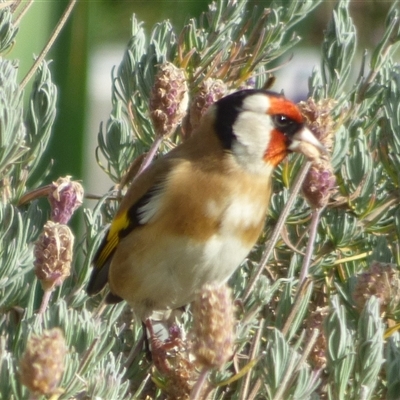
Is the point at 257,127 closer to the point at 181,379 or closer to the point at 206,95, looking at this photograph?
the point at 206,95

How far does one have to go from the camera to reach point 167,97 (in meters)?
1.45

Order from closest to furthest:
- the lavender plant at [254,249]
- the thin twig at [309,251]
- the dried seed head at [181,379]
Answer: the lavender plant at [254,249]
the dried seed head at [181,379]
the thin twig at [309,251]

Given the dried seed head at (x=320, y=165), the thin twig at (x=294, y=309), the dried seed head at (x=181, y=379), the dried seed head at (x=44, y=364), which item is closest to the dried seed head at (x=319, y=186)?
the dried seed head at (x=320, y=165)

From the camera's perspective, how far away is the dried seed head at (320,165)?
1.37 meters

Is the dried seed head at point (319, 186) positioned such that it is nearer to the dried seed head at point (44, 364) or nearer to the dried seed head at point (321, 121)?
the dried seed head at point (321, 121)

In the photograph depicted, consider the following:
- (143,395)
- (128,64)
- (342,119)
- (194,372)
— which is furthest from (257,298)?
(128,64)

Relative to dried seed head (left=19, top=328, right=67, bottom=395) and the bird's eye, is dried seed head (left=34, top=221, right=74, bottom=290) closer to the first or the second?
dried seed head (left=19, top=328, right=67, bottom=395)

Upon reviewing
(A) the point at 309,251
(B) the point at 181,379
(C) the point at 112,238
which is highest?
(A) the point at 309,251

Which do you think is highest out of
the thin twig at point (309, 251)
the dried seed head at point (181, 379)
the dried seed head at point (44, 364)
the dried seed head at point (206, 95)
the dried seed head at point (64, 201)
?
the dried seed head at point (206, 95)

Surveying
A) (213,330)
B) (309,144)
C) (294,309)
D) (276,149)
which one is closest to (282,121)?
(276,149)

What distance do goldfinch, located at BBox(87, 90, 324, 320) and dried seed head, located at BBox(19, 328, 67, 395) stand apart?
3.16 ft

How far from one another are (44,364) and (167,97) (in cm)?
77

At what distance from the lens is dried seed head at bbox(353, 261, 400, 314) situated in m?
1.13

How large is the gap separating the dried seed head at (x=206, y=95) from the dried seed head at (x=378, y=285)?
20.8 inches
